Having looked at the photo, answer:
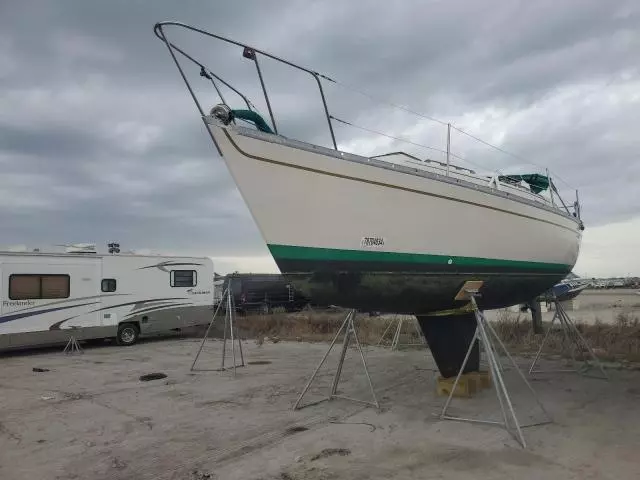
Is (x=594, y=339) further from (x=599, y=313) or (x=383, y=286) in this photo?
(x=599, y=313)

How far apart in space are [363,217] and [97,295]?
1108 cm

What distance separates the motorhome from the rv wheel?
0.01m

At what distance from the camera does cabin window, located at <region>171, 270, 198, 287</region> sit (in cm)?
1669

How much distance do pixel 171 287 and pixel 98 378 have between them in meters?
6.54

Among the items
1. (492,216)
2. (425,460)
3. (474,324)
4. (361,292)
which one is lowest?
(425,460)

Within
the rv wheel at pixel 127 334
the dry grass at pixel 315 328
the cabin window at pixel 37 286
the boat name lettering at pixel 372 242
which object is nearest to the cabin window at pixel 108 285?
the cabin window at pixel 37 286

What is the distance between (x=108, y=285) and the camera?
Result: 50.1ft

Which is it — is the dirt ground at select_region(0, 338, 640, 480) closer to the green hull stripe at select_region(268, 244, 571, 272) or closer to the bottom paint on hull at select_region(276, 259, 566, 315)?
the bottom paint on hull at select_region(276, 259, 566, 315)

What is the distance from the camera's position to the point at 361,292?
21.4 ft

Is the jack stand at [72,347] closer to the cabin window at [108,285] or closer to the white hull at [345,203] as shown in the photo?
the cabin window at [108,285]

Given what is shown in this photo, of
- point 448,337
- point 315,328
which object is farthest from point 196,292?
point 448,337

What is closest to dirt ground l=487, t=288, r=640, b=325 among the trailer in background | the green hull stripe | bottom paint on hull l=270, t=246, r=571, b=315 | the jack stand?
the trailer in background

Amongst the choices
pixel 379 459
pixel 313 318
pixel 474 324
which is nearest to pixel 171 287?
pixel 313 318

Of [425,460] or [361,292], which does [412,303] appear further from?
A: [425,460]
